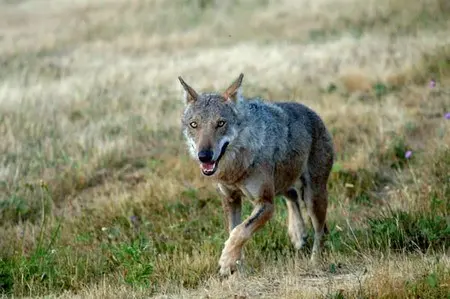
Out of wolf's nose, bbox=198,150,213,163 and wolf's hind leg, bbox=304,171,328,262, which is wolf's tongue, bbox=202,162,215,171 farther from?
wolf's hind leg, bbox=304,171,328,262

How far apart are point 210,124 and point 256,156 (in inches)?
24.2

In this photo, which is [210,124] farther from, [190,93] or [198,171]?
[198,171]

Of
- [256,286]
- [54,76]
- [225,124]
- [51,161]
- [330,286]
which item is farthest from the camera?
[54,76]

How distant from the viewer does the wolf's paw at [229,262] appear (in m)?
6.54

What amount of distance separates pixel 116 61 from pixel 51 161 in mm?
11004

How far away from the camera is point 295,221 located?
823 cm

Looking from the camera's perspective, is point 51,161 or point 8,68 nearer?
point 51,161

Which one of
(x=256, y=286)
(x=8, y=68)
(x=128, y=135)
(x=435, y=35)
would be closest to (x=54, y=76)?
(x=8, y=68)

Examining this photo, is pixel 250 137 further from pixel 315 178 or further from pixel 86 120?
pixel 86 120

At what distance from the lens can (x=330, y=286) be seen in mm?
6004

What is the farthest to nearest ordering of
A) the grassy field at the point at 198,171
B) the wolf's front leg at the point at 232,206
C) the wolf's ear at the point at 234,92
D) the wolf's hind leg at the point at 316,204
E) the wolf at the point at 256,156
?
the wolf's hind leg at the point at 316,204, the wolf's front leg at the point at 232,206, the wolf's ear at the point at 234,92, the grassy field at the point at 198,171, the wolf at the point at 256,156

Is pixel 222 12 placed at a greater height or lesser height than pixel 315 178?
greater

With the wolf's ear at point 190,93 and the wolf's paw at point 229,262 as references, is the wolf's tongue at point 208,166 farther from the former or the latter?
the wolf's ear at point 190,93

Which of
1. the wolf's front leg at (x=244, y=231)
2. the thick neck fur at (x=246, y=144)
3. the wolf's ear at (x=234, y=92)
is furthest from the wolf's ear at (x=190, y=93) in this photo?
the wolf's front leg at (x=244, y=231)
